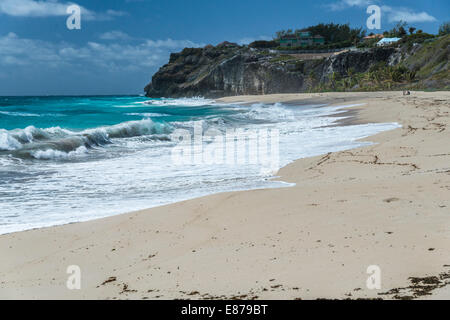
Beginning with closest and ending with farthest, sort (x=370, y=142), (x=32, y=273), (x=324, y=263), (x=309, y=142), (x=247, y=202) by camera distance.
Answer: (x=324, y=263) → (x=32, y=273) → (x=247, y=202) → (x=370, y=142) → (x=309, y=142)

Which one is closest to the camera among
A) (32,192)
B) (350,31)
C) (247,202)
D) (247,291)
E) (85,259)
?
(247,291)

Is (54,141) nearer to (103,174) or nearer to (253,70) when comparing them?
(103,174)

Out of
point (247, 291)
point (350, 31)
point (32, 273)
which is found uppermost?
point (350, 31)

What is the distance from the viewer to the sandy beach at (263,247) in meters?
2.83

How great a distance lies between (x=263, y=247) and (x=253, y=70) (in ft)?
277

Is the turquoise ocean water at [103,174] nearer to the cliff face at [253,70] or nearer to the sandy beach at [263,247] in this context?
the sandy beach at [263,247]

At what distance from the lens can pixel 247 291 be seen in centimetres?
279

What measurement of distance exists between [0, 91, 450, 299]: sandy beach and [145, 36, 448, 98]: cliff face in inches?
2530

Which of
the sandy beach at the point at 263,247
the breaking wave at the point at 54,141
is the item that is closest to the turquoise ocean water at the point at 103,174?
the breaking wave at the point at 54,141

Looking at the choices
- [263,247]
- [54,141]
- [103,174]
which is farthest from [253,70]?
[263,247]

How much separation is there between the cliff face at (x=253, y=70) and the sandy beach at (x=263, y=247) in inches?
2530

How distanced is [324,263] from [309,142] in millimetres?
9480
